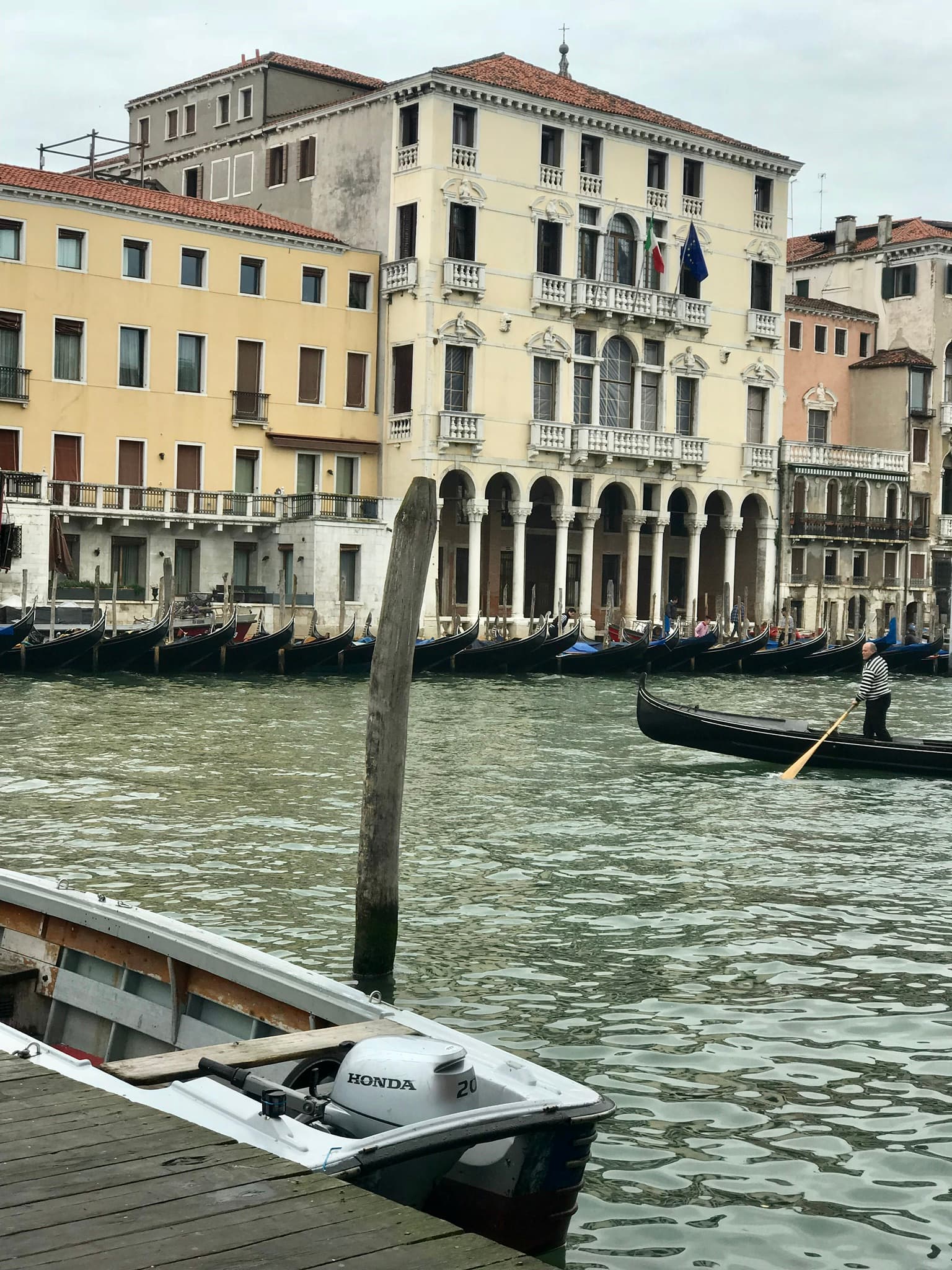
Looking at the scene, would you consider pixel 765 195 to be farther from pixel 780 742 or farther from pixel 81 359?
pixel 780 742

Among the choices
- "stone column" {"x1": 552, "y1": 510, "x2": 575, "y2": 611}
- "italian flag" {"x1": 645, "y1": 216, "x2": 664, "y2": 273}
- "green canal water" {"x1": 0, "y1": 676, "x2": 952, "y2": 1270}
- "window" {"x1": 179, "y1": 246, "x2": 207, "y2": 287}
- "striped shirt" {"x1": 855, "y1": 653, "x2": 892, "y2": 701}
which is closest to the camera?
"green canal water" {"x1": 0, "y1": 676, "x2": 952, "y2": 1270}

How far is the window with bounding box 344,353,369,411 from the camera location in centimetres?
3003

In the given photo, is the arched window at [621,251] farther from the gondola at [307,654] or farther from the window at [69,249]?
the gondola at [307,654]

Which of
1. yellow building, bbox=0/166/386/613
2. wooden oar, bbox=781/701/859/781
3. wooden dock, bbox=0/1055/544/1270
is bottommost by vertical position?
wooden oar, bbox=781/701/859/781

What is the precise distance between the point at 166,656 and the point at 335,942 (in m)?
16.4

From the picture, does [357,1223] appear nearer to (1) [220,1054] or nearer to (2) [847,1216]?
(1) [220,1054]

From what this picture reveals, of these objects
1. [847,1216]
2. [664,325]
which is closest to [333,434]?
[664,325]

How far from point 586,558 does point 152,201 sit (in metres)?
10.3

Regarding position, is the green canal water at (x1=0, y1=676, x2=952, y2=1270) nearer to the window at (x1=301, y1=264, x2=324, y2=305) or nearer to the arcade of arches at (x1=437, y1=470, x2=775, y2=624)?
the window at (x1=301, y1=264, x2=324, y2=305)

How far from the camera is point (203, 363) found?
28453 mm

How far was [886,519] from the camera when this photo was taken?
36969 mm

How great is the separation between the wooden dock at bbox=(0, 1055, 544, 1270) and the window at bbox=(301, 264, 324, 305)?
26958mm

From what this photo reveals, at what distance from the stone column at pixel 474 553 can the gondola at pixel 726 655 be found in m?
4.37

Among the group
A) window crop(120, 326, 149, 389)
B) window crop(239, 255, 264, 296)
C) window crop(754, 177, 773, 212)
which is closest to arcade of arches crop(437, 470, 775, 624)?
window crop(239, 255, 264, 296)
